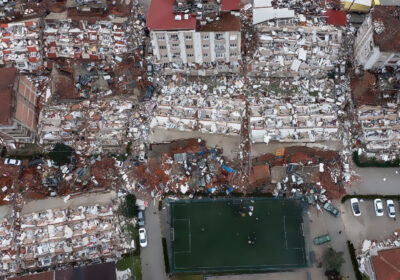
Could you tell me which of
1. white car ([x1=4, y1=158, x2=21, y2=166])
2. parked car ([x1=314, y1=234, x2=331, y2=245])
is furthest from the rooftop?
white car ([x1=4, y1=158, x2=21, y2=166])

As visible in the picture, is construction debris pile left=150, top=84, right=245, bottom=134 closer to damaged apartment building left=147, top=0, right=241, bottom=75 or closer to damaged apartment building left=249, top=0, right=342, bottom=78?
damaged apartment building left=147, top=0, right=241, bottom=75

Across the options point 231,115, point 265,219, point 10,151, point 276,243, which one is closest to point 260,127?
point 231,115

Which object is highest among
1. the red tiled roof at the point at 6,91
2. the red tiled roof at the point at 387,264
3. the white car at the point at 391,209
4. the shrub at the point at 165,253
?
the red tiled roof at the point at 6,91

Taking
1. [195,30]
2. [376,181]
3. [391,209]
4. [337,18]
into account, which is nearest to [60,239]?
[195,30]

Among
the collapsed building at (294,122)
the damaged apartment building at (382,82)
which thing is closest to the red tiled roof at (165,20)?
the collapsed building at (294,122)

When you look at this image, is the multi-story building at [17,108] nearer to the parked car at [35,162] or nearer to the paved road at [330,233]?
the parked car at [35,162]
